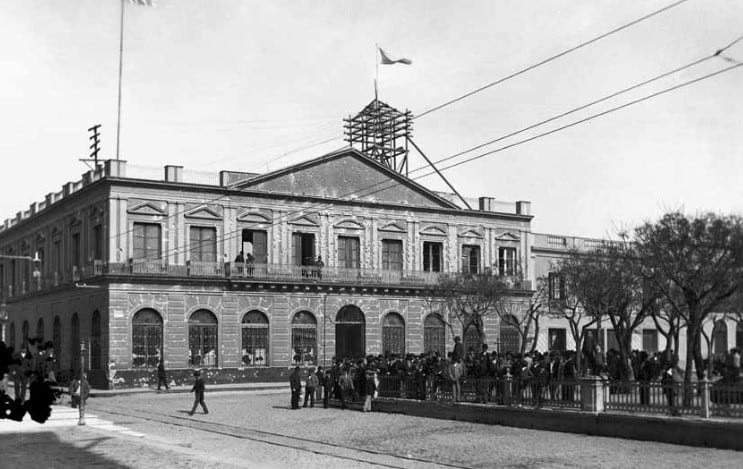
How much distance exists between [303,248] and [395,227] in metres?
5.89

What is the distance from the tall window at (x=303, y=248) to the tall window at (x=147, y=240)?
25.0 feet

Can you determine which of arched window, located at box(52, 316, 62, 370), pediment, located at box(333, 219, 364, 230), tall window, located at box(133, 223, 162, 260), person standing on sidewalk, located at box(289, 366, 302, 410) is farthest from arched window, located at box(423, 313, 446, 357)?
person standing on sidewalk, located at box(289, 366, 302, 410)

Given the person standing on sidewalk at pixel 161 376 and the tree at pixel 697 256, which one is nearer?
the tree at pixel 697 256

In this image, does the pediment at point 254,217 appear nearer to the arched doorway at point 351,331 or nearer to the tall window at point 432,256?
the arched doorway at point 351,331

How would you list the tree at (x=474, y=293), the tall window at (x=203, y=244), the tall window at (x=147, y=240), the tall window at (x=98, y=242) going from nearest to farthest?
the tree at (x=474, y=293)
the tall window at (x=147, y=240)
the tall window at (x=98, y=242)
the tall window at (x=203, y=244)

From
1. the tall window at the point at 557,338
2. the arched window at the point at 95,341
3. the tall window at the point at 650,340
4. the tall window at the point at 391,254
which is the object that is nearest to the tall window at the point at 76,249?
the arched window at the point at 95,341

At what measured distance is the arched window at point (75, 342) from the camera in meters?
49.7

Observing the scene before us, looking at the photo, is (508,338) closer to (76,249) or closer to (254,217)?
(254,217)

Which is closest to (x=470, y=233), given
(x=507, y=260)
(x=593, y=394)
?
(x=507, y=260)

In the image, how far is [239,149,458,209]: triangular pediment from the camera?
166ft

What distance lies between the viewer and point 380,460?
17.8 metres

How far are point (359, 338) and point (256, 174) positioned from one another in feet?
35.4

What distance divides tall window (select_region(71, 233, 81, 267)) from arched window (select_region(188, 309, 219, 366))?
7.84 m

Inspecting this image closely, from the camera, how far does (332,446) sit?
20.5m
